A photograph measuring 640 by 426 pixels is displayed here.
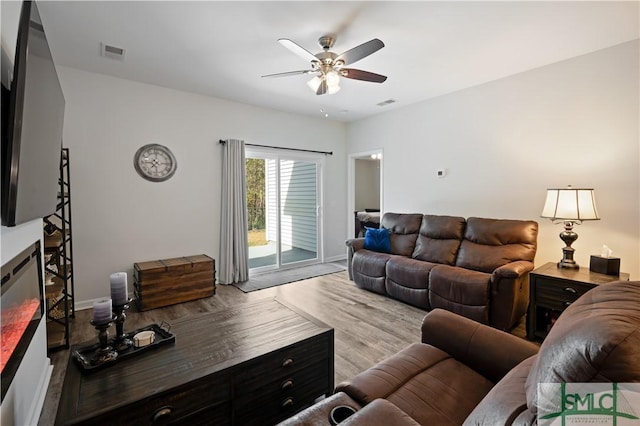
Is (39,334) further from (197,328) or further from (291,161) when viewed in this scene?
(291,161)

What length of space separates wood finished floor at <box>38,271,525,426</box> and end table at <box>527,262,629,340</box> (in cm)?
20

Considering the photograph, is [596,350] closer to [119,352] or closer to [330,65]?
[119,352]

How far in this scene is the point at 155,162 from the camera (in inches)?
155

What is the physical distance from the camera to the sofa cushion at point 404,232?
4.10 meters

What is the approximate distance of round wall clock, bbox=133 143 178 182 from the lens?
12.5ft

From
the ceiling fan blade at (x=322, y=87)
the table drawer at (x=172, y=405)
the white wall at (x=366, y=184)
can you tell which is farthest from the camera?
the white wall at (x=366, y=184)

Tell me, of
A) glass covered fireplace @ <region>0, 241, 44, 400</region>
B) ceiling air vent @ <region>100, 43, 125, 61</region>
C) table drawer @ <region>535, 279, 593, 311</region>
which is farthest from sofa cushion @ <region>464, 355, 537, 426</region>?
ceiling air vent @ <region>100, 43, 125, 61</region>

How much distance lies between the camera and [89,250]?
11.6 feet

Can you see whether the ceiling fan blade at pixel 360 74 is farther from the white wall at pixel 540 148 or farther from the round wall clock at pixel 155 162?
the round wall clock at pixel 155 162

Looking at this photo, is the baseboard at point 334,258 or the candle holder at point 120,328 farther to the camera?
the baseboard at point 334,258

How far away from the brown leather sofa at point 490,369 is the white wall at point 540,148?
2459 millimetres

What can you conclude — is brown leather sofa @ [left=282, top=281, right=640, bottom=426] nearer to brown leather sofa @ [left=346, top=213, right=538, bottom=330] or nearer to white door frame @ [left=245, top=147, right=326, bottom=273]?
brown leather sofa @ [left=346, top=213, right=538, bottom=330]

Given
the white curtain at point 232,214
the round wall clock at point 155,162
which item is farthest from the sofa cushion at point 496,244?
the round wall clock at point 155,162

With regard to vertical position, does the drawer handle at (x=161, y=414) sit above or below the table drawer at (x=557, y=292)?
below
